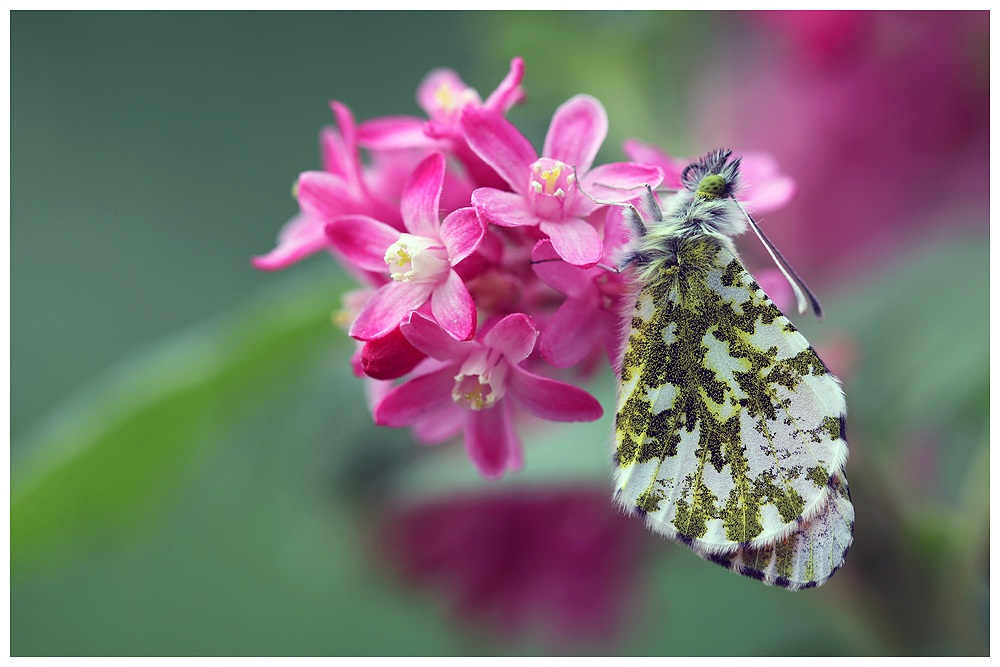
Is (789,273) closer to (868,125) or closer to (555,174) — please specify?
(555,174)

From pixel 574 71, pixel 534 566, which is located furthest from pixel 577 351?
pixel 574 71

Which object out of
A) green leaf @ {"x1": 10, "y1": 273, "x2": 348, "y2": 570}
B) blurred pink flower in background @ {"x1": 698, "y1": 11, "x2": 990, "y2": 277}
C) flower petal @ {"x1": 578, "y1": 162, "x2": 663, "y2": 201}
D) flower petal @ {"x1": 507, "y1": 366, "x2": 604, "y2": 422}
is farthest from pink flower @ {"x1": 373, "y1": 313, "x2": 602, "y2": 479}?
blurred pink flower in background @ {"x1": 698, "y1": 11, "x2": 990, "y2": 277}

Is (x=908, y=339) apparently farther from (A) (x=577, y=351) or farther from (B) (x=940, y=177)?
(A) (x=577, y=351)

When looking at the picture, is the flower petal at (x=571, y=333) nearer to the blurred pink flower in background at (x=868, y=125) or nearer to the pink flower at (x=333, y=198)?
the pink flower at (x=333, y=198)

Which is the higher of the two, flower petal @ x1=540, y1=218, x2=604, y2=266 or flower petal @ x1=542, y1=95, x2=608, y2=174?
flower petal @ x1=542, y1=95, x2=608, y2=174

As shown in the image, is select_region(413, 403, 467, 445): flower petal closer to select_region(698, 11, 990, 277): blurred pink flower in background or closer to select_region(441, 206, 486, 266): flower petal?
select_region(441, 206, 486, 266): flower petal

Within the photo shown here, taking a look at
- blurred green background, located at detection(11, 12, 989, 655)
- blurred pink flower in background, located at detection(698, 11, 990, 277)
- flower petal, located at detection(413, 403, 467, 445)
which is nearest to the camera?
flower petal, located at detection(413, 403, 467, 445)
